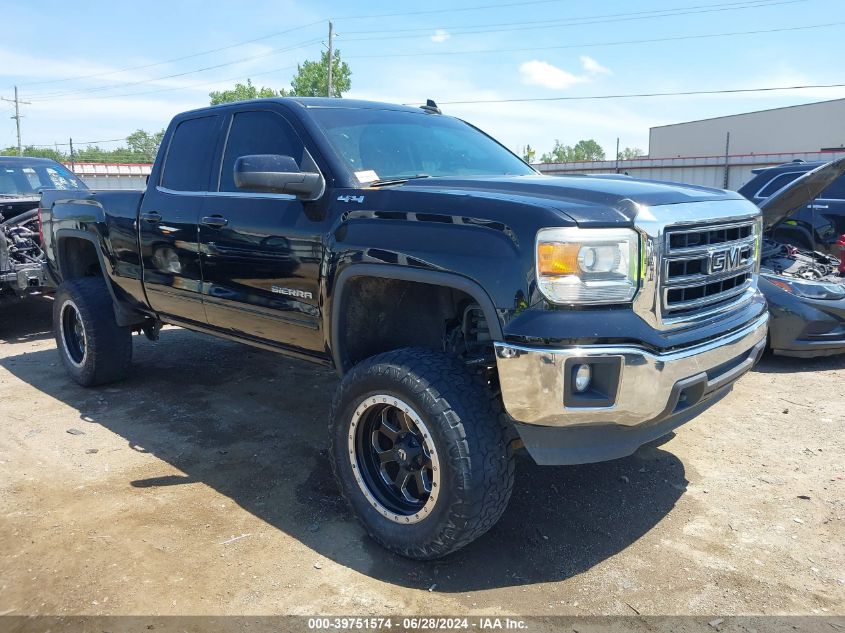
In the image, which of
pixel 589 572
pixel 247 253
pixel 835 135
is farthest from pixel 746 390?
pixel 835 135

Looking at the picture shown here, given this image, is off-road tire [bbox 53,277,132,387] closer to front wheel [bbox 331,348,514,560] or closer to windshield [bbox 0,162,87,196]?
front wheel [bbox 331,348,514,560]

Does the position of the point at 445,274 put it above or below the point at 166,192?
below

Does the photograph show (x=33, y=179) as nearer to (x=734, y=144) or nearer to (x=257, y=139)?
(x=257, y=139)

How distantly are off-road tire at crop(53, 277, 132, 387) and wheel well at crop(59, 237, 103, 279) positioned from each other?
24 centimetres

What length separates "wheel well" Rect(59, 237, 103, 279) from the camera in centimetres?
581

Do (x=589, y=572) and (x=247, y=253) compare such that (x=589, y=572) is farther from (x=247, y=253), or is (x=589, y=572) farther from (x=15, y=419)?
(x=15, y=419)

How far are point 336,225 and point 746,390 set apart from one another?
12.5 feet

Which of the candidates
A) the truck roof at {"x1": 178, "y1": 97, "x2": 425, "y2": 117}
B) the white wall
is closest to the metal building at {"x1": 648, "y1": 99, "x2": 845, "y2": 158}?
the white wall

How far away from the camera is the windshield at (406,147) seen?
353 cm

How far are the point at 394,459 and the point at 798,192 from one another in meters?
4.28

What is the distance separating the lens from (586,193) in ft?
9.04

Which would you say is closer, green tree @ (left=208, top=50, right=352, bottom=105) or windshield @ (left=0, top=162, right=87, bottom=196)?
windshield @ (left=0, top=162, right=87, bottom=196)

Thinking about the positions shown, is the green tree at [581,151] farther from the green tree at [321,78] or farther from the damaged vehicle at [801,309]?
the damaged vehicle at [801,309]

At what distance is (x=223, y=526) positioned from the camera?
10.9 feet
